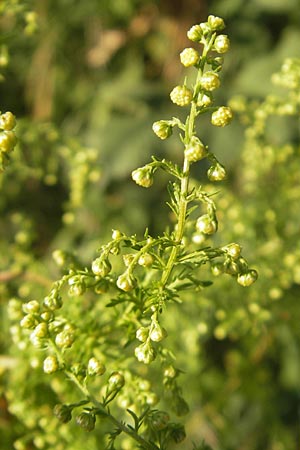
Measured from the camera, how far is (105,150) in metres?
2.64

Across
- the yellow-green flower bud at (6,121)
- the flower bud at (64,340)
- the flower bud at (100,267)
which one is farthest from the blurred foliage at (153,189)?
the yellow-green flower bud at (6,121)

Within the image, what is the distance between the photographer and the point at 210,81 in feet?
2.79

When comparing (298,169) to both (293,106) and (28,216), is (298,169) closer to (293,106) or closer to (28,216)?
(293,106)

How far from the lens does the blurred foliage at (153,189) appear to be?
5.36 feet

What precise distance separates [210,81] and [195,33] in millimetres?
101

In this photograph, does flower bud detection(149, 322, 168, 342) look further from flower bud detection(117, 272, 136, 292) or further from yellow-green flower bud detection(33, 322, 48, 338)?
yellow-green flower bud detection(33, 322, 48, 338)

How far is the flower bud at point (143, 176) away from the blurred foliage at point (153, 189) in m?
0.51

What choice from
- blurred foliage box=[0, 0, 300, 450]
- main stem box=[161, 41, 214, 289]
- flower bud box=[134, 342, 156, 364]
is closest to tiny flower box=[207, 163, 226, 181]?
main stem box=[161, 41, 214, 289]

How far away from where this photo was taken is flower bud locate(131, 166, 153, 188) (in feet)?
2.90

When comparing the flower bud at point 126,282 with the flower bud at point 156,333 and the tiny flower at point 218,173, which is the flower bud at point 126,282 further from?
the tiny flower at point 218,173

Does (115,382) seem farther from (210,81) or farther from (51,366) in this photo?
(210,81)

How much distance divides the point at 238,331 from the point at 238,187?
118cm

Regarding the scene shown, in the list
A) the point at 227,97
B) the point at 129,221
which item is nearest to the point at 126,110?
the point at 227,97

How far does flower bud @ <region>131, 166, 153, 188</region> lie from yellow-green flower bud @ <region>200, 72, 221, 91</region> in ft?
0.44
